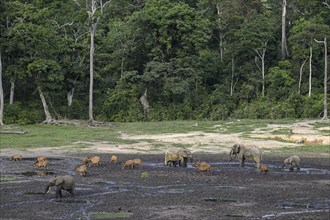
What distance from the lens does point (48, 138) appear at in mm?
39625

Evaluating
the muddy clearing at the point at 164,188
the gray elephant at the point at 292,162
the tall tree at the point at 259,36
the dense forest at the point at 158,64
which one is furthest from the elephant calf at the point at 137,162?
the tall tree at the point at 259,36

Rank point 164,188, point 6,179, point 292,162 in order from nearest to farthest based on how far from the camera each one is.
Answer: point 164,188 < point 6,179 < point 292,162

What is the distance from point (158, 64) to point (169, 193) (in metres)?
37.1

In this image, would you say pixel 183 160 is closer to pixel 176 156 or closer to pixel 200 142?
pixel 176 156

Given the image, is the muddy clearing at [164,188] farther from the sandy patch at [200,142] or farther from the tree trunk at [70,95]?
the tree trunk at [70,95]

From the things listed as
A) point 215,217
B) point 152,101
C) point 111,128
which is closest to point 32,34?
point 111,128

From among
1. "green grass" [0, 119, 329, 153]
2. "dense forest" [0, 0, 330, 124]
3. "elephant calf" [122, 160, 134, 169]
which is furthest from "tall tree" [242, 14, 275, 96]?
"elephant calf" [122, 160, 134, 169]

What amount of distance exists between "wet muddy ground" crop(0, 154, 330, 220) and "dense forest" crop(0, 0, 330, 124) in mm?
23383

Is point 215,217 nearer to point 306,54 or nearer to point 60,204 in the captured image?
point 60,204

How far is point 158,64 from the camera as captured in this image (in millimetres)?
56531

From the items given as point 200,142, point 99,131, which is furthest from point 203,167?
point 99,131

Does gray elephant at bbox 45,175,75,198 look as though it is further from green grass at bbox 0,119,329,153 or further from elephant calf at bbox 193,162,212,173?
green grass at bbox 0,119,329,153

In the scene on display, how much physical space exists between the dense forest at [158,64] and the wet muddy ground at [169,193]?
23383mm

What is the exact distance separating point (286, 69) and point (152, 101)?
14.4 metres
